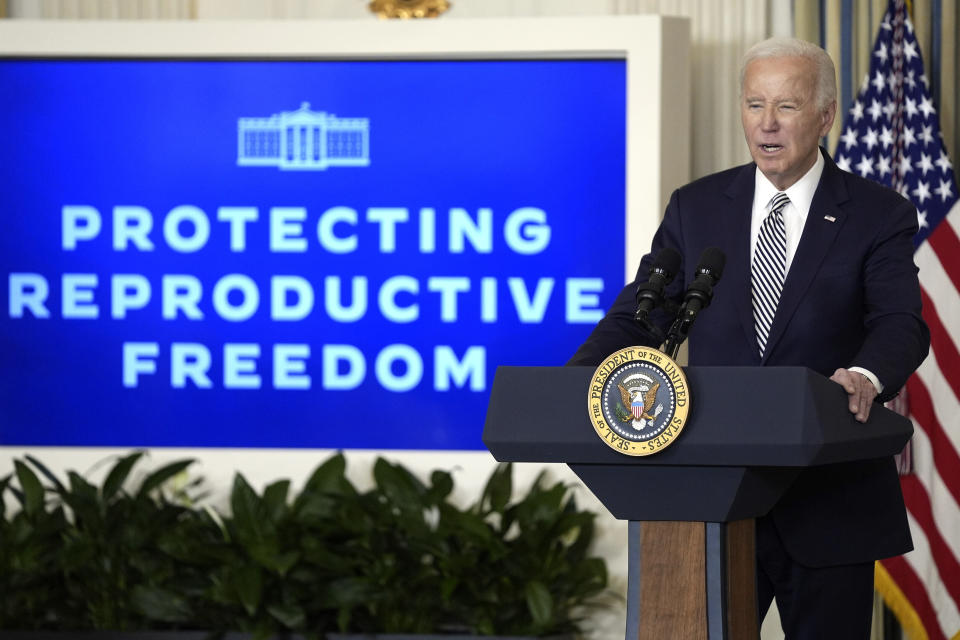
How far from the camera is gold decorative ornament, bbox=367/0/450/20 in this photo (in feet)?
14.9

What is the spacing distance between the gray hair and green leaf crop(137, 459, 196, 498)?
2713mm

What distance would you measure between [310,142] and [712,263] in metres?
2.80

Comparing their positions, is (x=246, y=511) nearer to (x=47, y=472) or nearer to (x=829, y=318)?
(x=47, y=472)

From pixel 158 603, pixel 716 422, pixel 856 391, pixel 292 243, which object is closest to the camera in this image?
pixel 716 422

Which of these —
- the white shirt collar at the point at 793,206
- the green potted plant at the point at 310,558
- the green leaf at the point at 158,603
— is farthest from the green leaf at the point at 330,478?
the white shirt collar at the point at 793,206

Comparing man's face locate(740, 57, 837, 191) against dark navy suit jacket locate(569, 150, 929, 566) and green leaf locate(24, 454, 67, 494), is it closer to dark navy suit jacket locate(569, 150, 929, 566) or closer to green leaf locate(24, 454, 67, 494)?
dark navy suit jacket locate(569, 150, 929, 566)

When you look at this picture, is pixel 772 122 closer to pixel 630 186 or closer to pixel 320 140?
pixel 630 186

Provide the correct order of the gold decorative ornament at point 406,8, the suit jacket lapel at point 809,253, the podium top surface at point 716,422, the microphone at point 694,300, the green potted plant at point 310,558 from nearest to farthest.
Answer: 1. the podium top surface at point 716,422
2. the microphone at point 694,300
3. the suit jacket lapel at point 809,253
4. the green potted plant at point 310,558
5. the gold decorative ornament at point 406,8

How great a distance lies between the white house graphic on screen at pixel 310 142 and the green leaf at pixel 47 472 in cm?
124

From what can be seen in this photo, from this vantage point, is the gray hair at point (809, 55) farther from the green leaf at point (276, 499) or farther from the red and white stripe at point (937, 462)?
the green leaf at point (276, 499)

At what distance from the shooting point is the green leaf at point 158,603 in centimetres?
388

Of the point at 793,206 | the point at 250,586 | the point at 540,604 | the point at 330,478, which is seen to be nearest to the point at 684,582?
the point at 793,206

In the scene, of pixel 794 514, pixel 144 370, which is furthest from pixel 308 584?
pixel 794 514

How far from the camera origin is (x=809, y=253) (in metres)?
1.90
